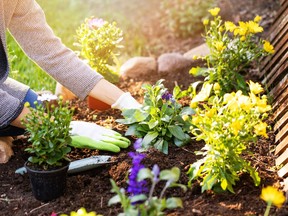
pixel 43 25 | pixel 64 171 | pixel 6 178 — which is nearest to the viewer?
pixel 64 171

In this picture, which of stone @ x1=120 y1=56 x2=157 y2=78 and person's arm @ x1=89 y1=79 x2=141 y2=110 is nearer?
person's arm @ x1=89 y1=79 x2=141 y2=110

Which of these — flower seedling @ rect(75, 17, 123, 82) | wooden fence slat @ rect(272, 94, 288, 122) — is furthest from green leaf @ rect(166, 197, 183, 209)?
flower seedling @ rect(75, 17, 123, 82)

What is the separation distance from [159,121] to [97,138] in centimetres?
35

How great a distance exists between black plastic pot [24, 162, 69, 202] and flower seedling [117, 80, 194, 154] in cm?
48

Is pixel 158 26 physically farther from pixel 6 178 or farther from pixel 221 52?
pixel 6 178

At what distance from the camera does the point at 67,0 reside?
6133mm

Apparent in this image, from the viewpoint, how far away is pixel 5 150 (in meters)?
3.06

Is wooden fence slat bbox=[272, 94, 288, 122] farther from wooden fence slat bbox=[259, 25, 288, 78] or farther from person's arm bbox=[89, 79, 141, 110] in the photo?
person's arm bbox=[89, 79, 141, 110]

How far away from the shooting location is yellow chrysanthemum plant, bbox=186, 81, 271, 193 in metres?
2.37

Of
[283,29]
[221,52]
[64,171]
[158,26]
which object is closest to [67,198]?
[64,171]

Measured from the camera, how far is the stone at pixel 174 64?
13.6 feet

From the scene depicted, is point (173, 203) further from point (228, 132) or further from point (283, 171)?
point (283, 171)

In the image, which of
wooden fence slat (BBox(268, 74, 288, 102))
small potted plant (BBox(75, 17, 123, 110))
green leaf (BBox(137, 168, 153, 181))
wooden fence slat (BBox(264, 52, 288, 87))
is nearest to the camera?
green leaf (BBox(137, 168, 153, 181))

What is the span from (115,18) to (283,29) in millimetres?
2117
